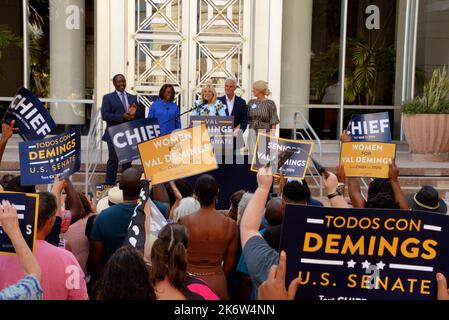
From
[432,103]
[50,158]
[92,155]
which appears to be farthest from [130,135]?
[432,103]

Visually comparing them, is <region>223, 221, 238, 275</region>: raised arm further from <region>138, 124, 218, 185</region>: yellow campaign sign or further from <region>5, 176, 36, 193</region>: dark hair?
<region>5, 176, 36, 193</region>: dark hair

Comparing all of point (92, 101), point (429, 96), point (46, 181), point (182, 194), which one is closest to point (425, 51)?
point (429, 96)

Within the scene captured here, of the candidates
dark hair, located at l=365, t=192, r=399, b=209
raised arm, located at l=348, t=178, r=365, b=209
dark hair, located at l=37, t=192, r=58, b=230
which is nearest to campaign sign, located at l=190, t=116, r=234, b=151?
raised arm, located at l=348, t=178, r=365, b=209

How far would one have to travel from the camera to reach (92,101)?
14.4 metres

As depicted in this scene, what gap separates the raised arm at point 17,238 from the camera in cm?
348

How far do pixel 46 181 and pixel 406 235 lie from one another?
3.71m

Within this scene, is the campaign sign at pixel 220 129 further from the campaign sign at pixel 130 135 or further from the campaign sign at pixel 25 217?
the campaign sign at pixel 25 217

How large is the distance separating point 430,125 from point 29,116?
323 inches

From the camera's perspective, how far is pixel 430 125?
42.9ft

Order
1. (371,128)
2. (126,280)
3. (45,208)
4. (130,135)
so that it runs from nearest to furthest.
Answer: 1. (126,280)
2. (45,208)
3. (130,135)
4. (371,128)

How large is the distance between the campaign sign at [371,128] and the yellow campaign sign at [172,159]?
114 inches

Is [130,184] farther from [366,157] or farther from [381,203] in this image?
[366,157]

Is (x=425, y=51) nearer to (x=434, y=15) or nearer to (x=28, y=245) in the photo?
(x=434, y=15)

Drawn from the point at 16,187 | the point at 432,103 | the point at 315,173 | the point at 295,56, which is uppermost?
the point at 295,56
